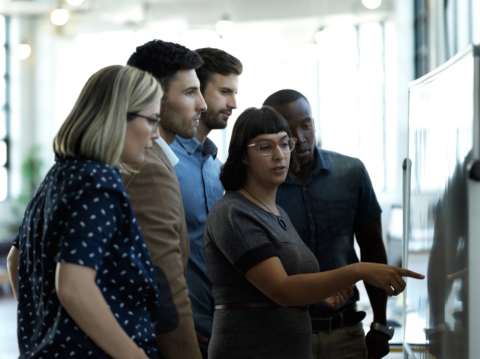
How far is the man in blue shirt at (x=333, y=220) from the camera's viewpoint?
74.0 inches

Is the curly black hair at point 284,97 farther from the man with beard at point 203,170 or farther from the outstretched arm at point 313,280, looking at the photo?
the outstretched arm at point 313,280

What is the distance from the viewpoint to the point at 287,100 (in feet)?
6.73

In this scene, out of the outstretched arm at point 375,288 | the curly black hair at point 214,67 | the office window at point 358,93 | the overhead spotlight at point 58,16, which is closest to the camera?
the outstretched arm at point 375,288

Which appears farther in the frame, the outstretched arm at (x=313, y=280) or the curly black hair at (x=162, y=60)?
the curly black hair at (x=162, y=60)

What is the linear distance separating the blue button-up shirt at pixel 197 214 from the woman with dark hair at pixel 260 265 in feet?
1.06

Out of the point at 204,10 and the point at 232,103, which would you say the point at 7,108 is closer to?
the point at 204,10

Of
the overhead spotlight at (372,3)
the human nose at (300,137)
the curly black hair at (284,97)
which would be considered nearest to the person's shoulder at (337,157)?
the human nose at (300,137)

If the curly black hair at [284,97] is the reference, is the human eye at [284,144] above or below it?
Answer: below

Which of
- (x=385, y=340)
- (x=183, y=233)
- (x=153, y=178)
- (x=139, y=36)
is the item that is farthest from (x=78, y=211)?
(x=139, y=36)

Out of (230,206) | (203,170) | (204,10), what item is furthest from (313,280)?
(204,10)

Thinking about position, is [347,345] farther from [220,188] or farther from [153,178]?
[153,178]

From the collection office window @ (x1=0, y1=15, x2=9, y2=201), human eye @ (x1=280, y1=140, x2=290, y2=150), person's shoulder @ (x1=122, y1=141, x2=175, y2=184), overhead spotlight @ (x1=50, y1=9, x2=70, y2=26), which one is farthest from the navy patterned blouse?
office window @ (x1=0, y1=15, x2=9, y2=201)

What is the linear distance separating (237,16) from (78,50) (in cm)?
379

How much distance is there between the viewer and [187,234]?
59.6 inches
